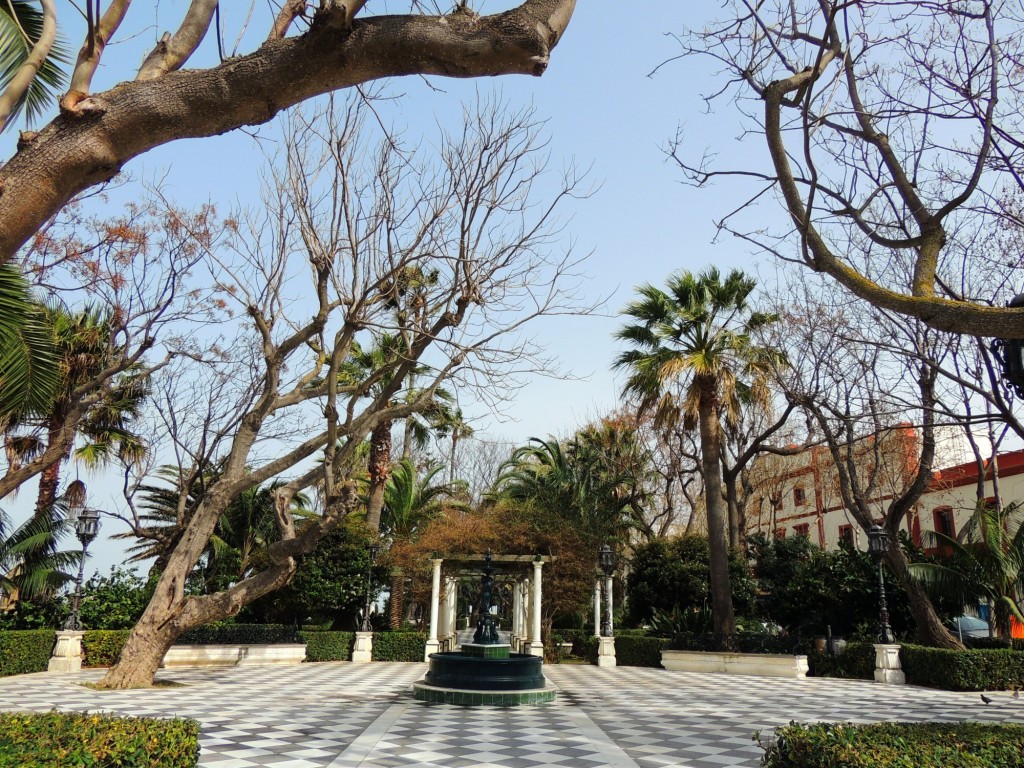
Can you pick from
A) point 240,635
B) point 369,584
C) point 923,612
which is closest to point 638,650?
point 923,612

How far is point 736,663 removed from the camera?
19.1 m

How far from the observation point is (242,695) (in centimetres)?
1277

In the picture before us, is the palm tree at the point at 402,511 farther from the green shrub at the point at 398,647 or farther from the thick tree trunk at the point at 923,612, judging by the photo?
the thick tree trunk at the point at 923,612

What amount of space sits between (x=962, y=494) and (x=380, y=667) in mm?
23680

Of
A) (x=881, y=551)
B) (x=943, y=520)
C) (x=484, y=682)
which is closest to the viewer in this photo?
(x=484, y=682)

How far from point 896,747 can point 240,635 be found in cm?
1925

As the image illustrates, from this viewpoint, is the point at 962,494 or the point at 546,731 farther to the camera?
the point at 962,494

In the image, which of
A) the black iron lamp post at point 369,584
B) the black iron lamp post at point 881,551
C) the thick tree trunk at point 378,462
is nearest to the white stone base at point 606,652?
the black iron lamp post at point 369,584

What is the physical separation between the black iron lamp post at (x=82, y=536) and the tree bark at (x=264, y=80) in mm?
15582

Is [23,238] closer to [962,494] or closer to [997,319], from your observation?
[997,319]

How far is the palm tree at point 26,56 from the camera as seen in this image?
139 inches

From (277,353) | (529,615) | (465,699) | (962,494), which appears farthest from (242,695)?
(962,494)

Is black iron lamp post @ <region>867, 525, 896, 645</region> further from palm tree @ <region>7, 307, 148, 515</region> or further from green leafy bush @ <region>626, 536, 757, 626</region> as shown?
palm tree @ <region>7, 307, 148, 515</region>

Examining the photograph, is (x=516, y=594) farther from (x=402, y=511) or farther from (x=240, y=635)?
(x=240, y=635)
